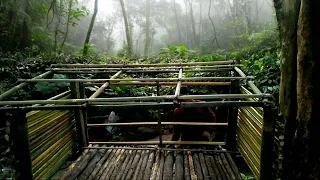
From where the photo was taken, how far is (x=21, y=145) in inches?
111

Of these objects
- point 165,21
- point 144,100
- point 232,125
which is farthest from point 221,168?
point 165,21

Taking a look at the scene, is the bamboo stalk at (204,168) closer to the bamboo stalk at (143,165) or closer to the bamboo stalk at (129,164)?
the bamboo stalk at (143,165)

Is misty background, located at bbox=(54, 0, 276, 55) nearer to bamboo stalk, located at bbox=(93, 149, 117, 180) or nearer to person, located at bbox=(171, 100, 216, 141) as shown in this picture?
person, located at bbox=(171, 100, 216, 141)

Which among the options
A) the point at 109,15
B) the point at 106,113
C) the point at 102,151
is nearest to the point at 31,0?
the point at 106,113

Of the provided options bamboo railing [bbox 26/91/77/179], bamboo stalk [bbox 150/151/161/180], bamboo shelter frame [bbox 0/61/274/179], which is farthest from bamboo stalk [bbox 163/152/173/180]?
bamboo railing [bbox 26/91/77/179]

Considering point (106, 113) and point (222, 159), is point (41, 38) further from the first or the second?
point (222, 159)

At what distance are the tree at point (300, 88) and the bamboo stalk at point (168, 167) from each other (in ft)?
4.97

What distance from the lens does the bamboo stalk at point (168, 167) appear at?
343 centimetres

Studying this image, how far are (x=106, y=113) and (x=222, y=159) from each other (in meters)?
4.24

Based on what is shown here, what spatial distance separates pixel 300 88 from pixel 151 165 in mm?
2374

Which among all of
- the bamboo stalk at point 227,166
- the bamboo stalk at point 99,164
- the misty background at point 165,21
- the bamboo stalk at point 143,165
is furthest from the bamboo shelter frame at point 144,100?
the misty background at point 165,21

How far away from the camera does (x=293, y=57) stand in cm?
275

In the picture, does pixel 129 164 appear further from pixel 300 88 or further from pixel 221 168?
pixel 300 88

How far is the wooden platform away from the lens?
11.3 feet
